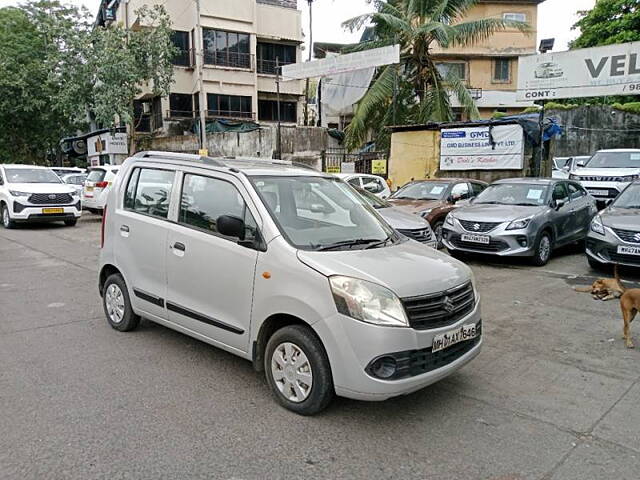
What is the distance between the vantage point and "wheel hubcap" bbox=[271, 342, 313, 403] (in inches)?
144

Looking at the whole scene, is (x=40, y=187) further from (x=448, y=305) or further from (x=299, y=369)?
(x=448, y=305)

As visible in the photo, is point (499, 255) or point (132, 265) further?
point (499, 255)

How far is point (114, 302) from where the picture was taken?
18.4ft

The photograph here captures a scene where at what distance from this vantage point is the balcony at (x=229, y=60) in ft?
98.6

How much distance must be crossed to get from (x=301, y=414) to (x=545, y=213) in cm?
723

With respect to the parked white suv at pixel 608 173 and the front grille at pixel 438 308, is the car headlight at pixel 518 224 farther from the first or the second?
the parked white suv at pixel 608 173

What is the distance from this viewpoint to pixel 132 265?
5.21 meters

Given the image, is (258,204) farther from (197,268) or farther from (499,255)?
(499,255)

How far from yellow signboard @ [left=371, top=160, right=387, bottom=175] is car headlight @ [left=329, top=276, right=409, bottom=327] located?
15722 mm

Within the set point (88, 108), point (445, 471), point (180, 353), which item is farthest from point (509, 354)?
point (88, 108)

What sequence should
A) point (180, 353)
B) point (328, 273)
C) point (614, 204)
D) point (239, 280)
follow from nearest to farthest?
point (328, 273) < point (239, 280) < point (180, 353) < point (614, 204)

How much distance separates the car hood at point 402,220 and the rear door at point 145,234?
4.26 metres

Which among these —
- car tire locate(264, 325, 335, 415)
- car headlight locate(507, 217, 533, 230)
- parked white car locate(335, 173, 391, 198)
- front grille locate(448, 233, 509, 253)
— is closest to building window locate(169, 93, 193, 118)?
parked white car locate(335, 173, 391, 198)

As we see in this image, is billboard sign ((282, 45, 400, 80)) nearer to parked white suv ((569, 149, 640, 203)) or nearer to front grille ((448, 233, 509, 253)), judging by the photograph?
parked white suv ((569, 149, 640, 203))
